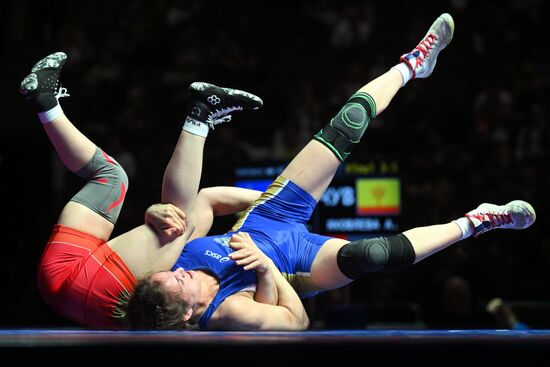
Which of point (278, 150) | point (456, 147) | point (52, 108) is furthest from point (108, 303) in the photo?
point (456, 147)

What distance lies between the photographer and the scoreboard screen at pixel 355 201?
4938mm

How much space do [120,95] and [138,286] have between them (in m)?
4.62

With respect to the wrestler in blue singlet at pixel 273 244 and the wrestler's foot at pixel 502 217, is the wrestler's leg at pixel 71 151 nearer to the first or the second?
the wrestler in blue singlet at pixel 273 244

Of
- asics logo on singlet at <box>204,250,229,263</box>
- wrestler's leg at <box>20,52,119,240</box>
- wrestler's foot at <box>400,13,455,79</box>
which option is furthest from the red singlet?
wrestler's foot at <box>400,13,455,79</box>

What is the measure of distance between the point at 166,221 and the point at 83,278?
1.08 feet

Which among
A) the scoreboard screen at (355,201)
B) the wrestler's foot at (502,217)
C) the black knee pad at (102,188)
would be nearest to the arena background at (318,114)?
the scoreboard screen at (355,201)

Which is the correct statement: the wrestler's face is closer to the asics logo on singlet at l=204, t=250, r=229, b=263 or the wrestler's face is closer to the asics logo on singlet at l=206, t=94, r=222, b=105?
the asics logo on singlet at l=204, t=250, r=229, b=263

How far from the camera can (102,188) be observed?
3.06 metres

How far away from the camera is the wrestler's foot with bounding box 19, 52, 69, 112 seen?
3.00 meters

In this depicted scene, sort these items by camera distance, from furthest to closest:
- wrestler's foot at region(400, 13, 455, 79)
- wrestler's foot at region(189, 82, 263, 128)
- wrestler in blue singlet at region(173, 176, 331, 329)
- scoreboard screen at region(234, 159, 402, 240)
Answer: scoreboard screen at region(234, 159, 402, 240) < wrestler's foot at region(400, 13, 455, 79) < wrestler's foot at region(189, 82, 263, 128) < wrestler in blue singlet at region(173, 176, 331, 329)

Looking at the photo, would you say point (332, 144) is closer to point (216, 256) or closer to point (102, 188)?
point (216, 256)

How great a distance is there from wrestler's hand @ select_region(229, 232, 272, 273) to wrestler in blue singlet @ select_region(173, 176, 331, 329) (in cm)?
9

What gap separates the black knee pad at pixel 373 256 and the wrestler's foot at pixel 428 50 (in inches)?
36.8

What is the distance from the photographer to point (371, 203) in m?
4.96
